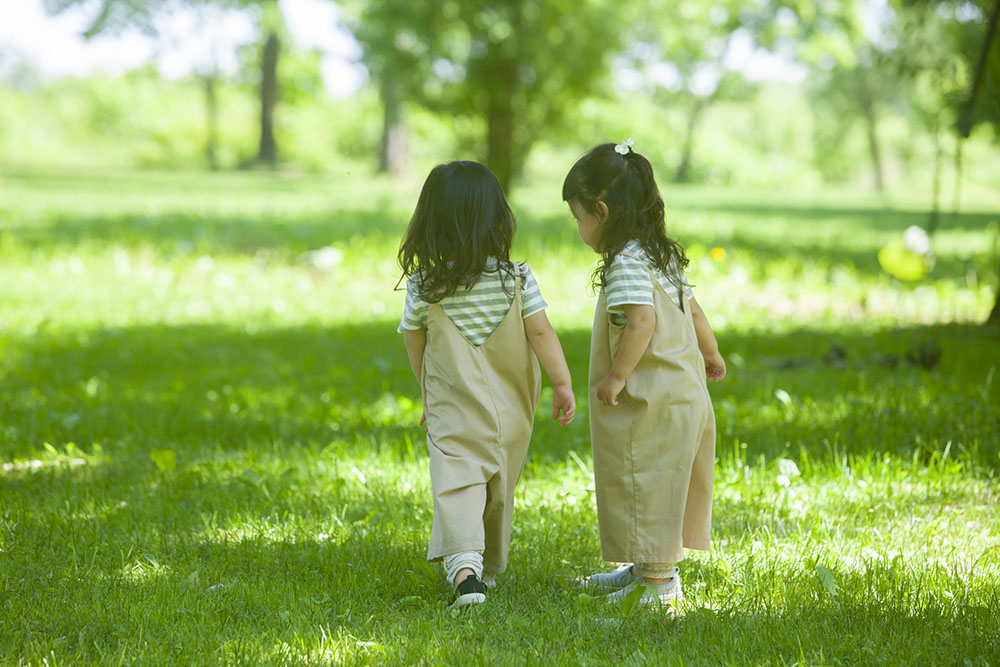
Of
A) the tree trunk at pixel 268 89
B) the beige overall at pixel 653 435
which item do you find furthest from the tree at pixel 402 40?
the tree trunk at pixel 268 89

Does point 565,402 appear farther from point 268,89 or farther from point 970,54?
point 268,89

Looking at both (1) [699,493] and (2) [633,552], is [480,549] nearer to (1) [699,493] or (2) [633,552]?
(2) [633,552]

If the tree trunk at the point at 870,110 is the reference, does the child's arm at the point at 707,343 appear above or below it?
below

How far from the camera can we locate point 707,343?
3.04 metres

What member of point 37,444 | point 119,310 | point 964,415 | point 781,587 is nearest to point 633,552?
point 781,587

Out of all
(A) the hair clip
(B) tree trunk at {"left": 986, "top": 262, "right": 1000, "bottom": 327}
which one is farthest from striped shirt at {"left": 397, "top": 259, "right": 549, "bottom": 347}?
(B) tree trunk at {"left": 986, "top": 262, "right": 1000, "bottom": 327}

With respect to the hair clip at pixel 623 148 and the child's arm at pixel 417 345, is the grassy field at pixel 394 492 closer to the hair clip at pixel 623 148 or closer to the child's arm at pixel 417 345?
the child's arm at pixel 417 345

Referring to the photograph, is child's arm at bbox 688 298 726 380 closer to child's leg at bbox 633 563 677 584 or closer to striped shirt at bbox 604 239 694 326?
striped shirt at bbox 604 239 694 326

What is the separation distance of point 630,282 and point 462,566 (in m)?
0.97

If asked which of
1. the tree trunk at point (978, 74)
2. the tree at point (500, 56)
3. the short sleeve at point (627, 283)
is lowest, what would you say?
the short sleeve at point (627, 283)

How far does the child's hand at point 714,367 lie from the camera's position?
311cm

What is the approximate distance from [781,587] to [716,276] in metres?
7.45

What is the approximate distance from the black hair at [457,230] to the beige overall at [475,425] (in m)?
0.11

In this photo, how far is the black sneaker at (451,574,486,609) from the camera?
2.69 meters
